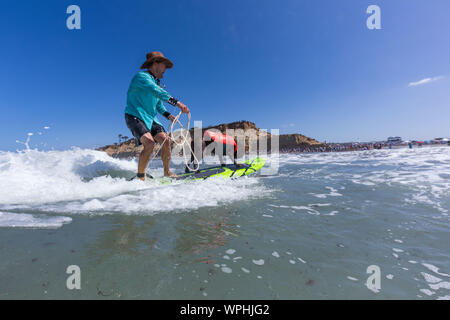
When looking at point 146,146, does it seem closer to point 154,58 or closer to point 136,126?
point 136,126

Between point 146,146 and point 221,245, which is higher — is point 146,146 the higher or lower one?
the higher one

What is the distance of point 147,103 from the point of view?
4387mm

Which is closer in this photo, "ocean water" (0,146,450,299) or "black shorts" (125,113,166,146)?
"ocean water" (0,146,450,299)

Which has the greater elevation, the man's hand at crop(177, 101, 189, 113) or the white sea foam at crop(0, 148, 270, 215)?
the man's hand at crop(177, 101, 189, 113)

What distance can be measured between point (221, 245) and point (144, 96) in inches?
146

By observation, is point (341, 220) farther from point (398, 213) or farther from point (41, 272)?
point (41, 272)

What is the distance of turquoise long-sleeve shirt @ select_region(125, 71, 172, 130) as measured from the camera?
409 centimetres

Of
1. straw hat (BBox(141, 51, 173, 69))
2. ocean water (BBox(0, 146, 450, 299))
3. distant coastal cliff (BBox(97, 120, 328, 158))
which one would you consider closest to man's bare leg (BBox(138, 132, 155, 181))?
ocean water (BBox(0, 146, 450, 299))

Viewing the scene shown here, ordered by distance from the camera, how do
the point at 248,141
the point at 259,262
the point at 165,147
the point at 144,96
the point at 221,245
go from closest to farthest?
the point at 259,262 < the point at 221,245 < the point at 144,96 < the point at 165,147 < the point at 248,141

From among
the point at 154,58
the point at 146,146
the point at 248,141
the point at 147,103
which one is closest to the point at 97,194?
the point at 146,146

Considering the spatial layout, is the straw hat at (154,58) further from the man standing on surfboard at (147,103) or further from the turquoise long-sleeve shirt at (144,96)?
the turquoise long-sleeve shirt at (144,96)

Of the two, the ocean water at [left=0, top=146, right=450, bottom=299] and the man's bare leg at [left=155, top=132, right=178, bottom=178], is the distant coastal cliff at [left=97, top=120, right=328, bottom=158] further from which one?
the ocean water at [left=0, top=146, right=450, bottom=299]

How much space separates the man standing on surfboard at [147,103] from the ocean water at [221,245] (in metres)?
1.18

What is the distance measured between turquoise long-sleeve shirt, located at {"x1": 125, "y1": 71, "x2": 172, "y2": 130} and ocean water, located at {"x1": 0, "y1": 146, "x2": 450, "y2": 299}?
181 centimetres
